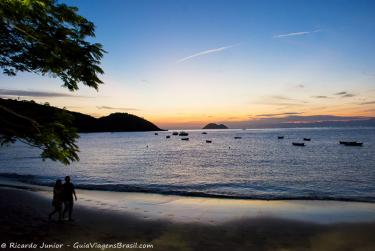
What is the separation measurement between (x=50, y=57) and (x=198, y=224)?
11207 millimetres

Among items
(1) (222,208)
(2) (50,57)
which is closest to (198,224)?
(1) (222,208)

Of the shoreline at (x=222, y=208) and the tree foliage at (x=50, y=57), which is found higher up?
the tree foliage at (x=50, y=57)

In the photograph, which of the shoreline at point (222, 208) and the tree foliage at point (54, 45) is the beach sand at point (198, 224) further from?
the tree foliage at point (54, 45)

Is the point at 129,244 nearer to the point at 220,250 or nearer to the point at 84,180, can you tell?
the point at 220,250

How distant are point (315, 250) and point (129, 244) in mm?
7664

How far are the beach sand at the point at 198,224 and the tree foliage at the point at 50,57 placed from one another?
4334 millimetres

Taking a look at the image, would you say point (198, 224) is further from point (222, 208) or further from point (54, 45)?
point (54, 45)

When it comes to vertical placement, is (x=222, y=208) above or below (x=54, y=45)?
below

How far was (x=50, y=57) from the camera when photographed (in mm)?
9812

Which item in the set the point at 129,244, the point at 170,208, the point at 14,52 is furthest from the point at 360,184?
the point at 14,52

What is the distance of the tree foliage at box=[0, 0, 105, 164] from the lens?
377 inches

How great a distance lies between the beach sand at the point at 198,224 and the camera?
13016mm

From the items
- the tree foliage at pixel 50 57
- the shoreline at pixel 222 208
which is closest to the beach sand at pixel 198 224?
the shoreline at pixel 222 208

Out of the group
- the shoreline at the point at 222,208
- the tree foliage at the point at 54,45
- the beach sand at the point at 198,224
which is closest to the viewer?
the tree foliage at the point at 54,45
